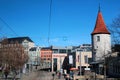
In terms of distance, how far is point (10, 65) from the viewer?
6006 centimetres

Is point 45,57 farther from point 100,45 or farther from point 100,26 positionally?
point 100,45

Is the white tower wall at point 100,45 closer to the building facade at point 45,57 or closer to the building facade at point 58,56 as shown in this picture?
the building facade at point 58,56

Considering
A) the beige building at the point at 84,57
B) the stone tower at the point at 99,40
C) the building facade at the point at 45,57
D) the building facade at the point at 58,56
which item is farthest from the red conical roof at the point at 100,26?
the building facade at the point at 45,57

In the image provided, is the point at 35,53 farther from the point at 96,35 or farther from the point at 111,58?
the point at 111,58

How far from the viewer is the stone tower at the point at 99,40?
3152 inches

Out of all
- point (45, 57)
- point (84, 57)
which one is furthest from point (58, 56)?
point (45, 57)

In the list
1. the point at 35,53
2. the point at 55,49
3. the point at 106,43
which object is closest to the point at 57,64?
the point at 55,49

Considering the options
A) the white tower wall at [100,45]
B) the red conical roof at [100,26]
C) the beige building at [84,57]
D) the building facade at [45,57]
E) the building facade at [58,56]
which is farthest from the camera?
the building facade at [45,57]

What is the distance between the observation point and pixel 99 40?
81.5 meters

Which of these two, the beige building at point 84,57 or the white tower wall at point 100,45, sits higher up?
the white tower wall at point 100,45

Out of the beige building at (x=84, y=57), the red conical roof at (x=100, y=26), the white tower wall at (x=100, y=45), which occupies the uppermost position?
the red conical roof at (x=100, y=26)

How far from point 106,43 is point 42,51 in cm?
10733

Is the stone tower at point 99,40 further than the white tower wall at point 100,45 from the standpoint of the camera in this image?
Yes

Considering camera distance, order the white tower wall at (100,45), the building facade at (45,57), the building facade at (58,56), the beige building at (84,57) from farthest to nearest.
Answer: the building facade at (45,57) < the building facade at (58,56) < the beige building at (84,57) < the white tower wall at (100,45)
